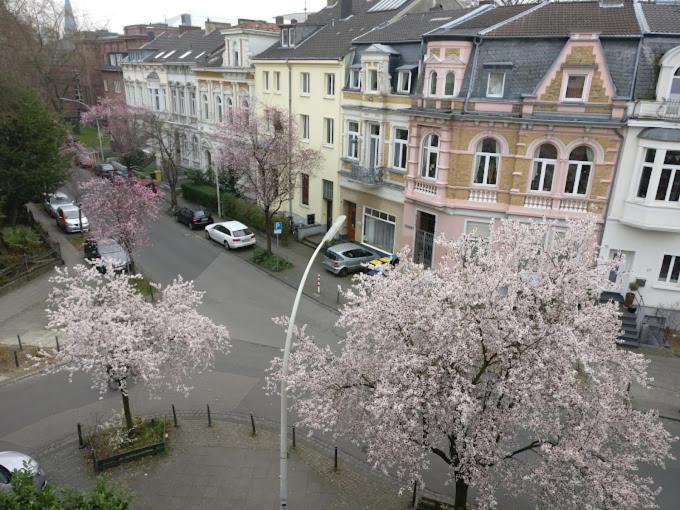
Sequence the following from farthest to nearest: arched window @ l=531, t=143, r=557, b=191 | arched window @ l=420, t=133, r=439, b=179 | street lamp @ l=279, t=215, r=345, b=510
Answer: arched window @ l=420, t=133, r=439, b=179
arched window @ l=531, t=143, r=557, b=191
street lamp @ l=279, t=215, r=345, b=510

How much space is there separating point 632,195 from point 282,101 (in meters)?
21.3

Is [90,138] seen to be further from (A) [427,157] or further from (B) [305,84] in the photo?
(A) [427,157]

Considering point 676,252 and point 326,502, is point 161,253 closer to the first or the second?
point 326,502

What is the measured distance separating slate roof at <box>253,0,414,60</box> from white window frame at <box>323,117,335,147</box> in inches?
136

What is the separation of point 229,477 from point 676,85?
792 inches

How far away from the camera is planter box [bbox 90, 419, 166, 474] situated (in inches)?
531

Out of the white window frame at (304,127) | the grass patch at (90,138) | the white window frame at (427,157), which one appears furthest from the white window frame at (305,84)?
the grass patch at (90,138)

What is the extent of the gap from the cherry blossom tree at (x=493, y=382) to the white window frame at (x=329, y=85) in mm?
20900

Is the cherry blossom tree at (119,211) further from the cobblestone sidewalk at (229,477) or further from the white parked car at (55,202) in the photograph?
the white parked car at (55,202)

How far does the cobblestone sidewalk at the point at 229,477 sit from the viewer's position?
42.1 ft

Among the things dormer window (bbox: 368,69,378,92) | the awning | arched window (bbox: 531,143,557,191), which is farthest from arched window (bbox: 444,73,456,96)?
the awning

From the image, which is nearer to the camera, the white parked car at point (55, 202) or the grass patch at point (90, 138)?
the white parked car at point (55, 202)

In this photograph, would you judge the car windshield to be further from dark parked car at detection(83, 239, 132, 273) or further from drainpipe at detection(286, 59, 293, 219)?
drainpipe at detection(286, 59, 293, 219)

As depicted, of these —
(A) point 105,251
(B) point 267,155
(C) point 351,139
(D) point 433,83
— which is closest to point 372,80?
(C) point 351,139
